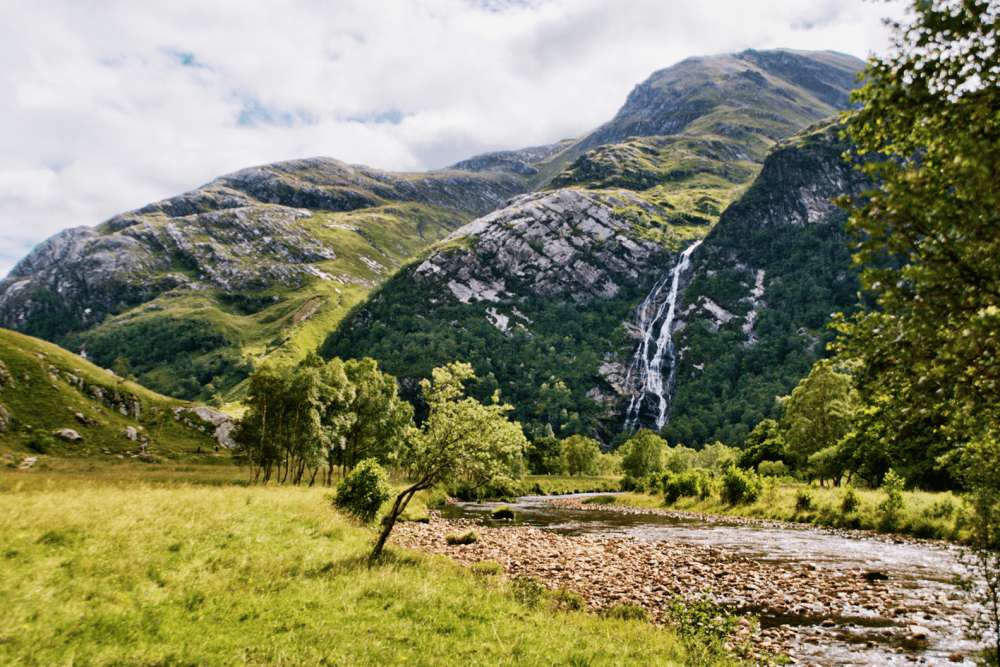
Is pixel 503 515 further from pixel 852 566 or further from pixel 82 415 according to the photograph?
pixel 82 415

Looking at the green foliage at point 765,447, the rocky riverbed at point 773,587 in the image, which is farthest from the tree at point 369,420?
the green foliage at point 765,447

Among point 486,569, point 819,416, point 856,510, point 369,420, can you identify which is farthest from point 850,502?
point 369,420

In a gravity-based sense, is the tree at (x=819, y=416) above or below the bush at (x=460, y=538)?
above

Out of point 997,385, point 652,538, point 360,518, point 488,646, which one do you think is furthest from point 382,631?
point 652,538

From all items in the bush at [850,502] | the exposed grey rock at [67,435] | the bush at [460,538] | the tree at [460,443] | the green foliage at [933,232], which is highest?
the green foliage at [933,232]

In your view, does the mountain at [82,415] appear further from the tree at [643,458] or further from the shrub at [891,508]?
the shrub at [891,508]

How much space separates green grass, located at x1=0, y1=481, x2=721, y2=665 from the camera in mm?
12664

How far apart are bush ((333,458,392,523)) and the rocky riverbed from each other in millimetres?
2959

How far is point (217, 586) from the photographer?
17.1m

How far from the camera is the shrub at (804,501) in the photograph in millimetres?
51375

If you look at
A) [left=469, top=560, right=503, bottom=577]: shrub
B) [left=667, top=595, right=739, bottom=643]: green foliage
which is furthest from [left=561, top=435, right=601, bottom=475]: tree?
[left=667, top=595, right=739, bottom=643]: green foliage

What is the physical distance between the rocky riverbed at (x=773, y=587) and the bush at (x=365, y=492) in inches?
116

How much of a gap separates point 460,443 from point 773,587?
1601cm

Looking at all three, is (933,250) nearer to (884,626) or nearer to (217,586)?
(884,626)
